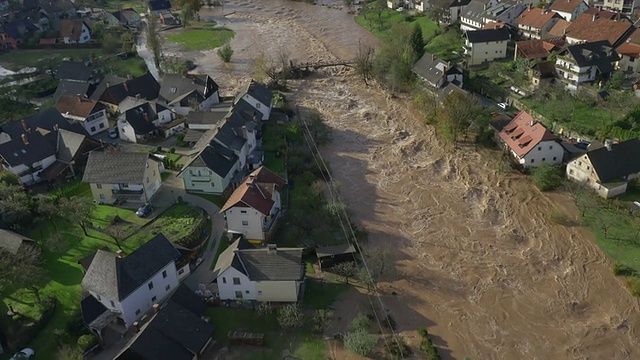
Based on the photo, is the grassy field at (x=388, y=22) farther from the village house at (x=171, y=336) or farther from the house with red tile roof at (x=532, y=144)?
the village house at (x=171, y=336)

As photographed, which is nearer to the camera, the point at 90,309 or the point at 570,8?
the point at 90,309

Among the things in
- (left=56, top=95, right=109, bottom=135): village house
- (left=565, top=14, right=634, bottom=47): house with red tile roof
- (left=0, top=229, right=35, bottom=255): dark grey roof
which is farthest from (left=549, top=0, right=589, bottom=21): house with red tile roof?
(left=0, top=229, right=35, bottom=255): dark grey roof

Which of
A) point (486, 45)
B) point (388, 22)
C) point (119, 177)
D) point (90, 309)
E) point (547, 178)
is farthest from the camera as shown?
point (388, 22)

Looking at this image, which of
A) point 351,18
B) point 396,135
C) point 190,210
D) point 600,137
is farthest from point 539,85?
point 351,18

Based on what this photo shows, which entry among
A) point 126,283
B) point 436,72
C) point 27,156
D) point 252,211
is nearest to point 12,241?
point 126,283

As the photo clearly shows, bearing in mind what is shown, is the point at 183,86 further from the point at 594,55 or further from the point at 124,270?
the point at 594,55

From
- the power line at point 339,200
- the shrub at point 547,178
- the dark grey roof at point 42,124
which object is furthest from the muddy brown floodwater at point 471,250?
the dark grey roof at point 42,124

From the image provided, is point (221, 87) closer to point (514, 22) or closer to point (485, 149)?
point (485, 149)
